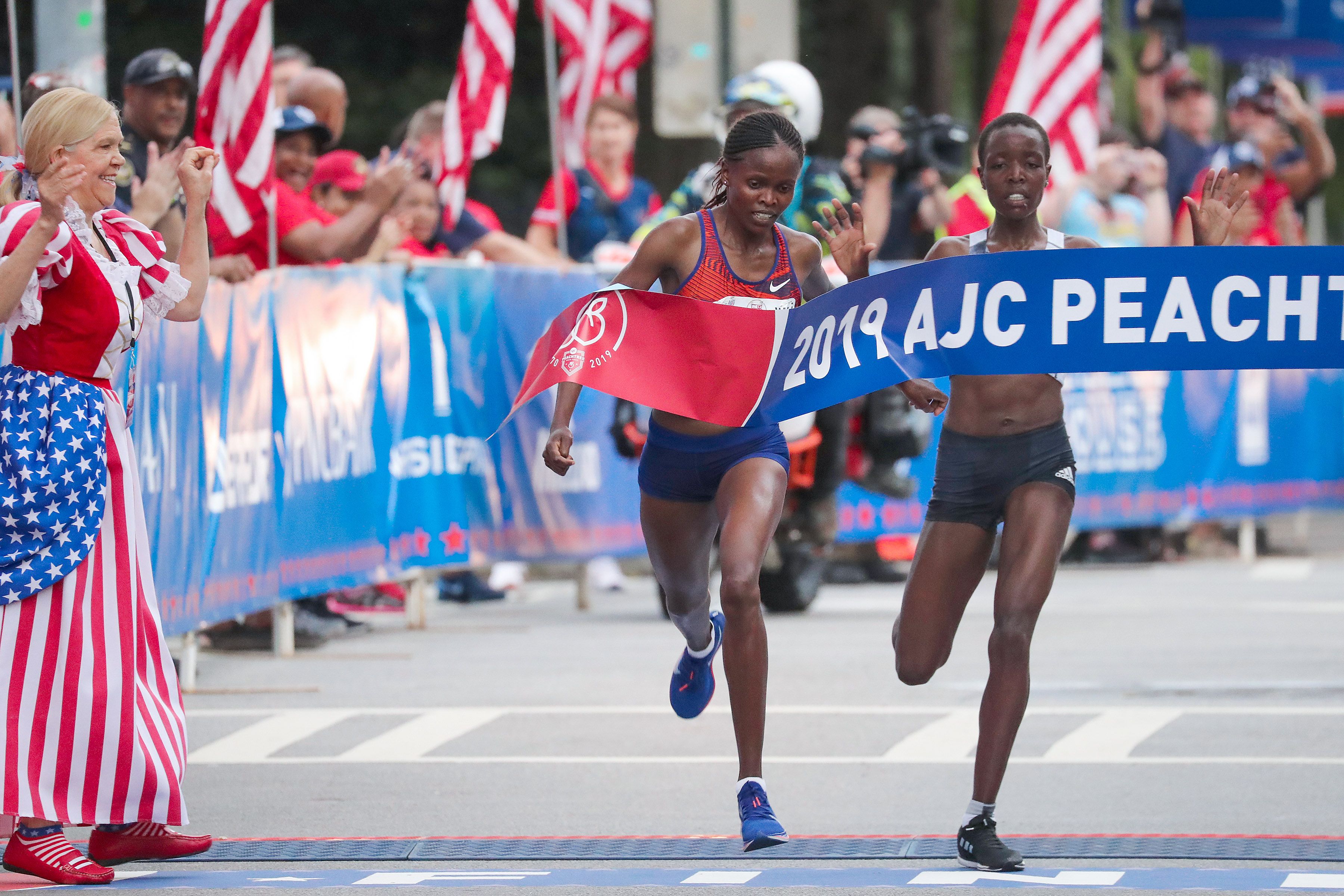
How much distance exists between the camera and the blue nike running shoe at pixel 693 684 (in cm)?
799

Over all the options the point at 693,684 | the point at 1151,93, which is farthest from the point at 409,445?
the point at 1151,93

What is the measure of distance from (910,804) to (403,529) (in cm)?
540

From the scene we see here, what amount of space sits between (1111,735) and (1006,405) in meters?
2.58

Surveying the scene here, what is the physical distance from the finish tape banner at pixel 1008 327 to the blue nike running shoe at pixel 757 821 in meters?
1.13

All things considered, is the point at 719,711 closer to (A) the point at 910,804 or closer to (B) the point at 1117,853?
(A) the point at 910,804

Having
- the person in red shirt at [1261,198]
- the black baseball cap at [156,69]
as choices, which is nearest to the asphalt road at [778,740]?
the black baseball cap at [156,69]

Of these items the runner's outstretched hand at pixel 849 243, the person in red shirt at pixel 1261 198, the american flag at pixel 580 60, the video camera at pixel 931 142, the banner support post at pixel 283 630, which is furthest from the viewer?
the person in red shirt at pixel 1261 198

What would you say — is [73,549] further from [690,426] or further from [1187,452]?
[1187,452]

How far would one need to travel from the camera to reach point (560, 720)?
9875 mm

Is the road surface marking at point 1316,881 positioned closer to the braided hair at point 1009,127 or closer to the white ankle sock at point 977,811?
the white ankle sock at point 977,811

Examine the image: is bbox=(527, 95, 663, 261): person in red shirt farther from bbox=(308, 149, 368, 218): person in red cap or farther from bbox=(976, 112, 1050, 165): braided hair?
bbox=(976, 112, 1050, 165): braided hair

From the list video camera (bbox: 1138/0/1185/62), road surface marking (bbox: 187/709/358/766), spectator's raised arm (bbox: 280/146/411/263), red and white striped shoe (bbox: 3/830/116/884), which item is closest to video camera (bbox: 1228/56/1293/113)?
video camera (bbox: 1138/0/1185/62)

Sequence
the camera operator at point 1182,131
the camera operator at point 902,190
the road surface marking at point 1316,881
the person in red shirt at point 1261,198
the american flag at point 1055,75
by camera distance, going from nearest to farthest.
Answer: the road surface marking at point 1316,881 → the camera operator at point 902,190 → the person in red shirt at point 1261,198 → the american flag at point 1055,75 → the camera operator at point 1182,131

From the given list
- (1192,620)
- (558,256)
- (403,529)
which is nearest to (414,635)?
(403,529)
